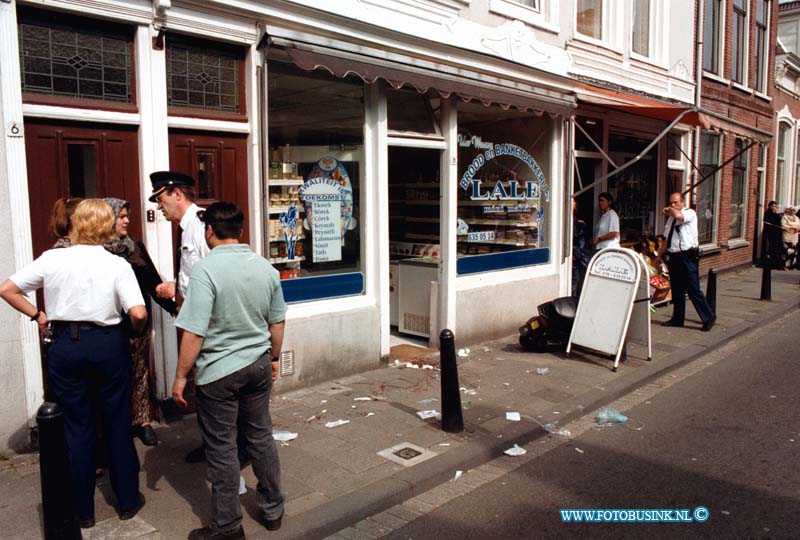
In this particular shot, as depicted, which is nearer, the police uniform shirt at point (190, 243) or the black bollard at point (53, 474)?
the black bollard at point (53, 474)

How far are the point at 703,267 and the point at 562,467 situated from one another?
12.1m

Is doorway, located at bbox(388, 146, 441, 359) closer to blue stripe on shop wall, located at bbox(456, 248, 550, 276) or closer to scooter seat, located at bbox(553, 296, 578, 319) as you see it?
blue stripe on shop wall, located at bbox(456, 248, 550, 276)

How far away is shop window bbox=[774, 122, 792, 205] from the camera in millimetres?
20766

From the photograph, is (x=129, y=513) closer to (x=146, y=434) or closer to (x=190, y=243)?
(x=146, y=434)

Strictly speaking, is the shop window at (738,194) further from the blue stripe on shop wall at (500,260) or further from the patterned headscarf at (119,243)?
the patterned headscarf at (119,243)

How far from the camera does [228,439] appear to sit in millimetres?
3699

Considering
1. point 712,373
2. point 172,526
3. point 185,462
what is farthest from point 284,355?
point 712,373

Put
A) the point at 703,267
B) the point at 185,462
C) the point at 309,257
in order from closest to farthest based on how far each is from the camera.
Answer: the point at 185,462 < the point at 309,257 < the point at 703,267

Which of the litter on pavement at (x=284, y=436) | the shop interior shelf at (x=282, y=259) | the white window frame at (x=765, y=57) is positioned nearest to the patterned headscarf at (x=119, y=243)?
the litter on pavement at (x=284, y=436)

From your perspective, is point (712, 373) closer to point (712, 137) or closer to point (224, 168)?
point (224, 168)

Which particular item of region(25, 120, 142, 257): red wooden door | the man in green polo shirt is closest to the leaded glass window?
region(25, 120, 142, 257): red wooden door

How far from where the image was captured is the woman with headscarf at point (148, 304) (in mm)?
4746

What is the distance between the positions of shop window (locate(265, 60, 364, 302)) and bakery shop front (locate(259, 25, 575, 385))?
15mm

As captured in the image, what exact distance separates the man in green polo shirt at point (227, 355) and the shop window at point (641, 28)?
1080 cm
